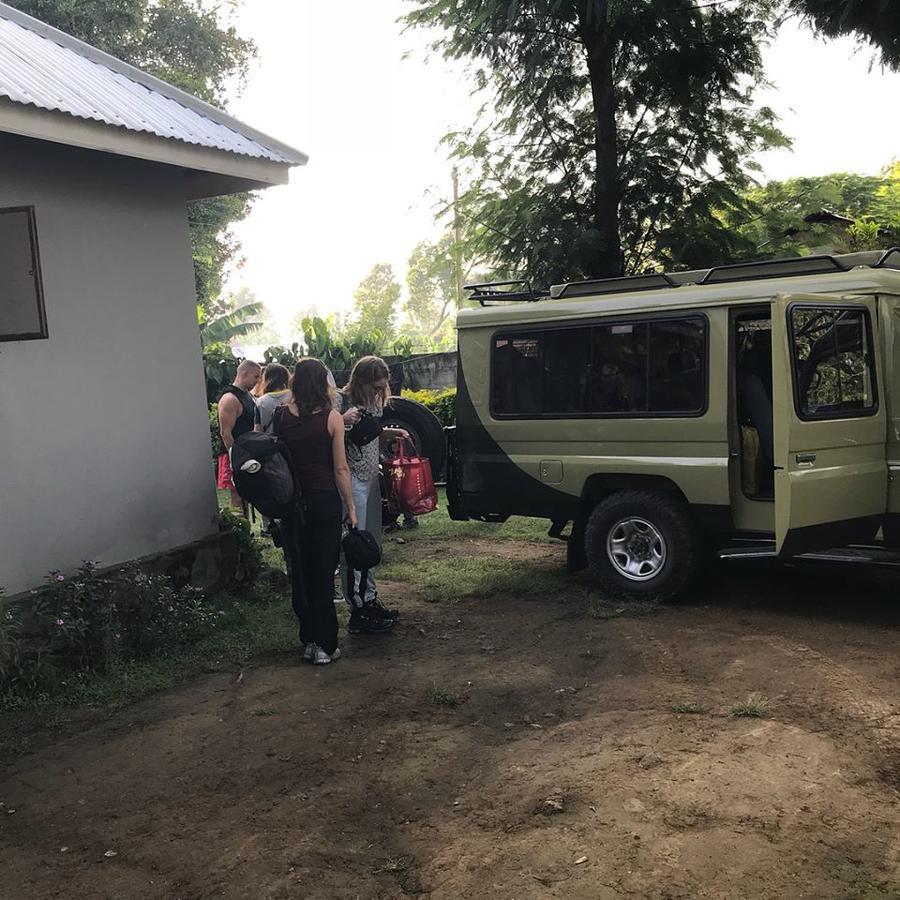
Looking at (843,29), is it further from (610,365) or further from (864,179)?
(864,179)

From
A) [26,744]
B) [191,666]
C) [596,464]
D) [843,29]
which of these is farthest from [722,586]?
[26,744]

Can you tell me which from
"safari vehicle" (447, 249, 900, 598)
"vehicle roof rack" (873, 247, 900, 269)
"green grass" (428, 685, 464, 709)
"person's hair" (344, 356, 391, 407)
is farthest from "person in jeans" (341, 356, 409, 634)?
"vehicle roof rack" (873, 247, 900, 269)

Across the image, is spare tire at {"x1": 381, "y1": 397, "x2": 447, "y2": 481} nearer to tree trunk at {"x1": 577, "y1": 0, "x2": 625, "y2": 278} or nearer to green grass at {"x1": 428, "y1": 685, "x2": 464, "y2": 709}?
tree trunk at {"x1": 577, "y1": 0, "x2": 625, "y2": 278}

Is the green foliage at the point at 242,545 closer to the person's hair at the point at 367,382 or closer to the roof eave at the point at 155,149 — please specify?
the person's hair at the point at 367,382

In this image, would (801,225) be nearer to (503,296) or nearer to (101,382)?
(503,296)

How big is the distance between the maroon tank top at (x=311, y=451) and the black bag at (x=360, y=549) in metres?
0.40

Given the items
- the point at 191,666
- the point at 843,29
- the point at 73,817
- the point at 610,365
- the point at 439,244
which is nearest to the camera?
the point at 73,817

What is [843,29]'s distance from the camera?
7.51 meters

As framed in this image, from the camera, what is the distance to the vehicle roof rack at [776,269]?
21.4 ft

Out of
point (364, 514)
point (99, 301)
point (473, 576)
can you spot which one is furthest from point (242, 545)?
point (99, 301)

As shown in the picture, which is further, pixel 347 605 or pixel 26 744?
pixel 347 605

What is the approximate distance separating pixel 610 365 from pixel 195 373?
10.2 ft

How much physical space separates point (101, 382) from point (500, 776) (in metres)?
3.79

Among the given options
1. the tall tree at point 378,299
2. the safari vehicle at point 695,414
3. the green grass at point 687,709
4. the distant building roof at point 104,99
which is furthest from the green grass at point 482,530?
the tall tree at point 378,299
